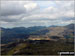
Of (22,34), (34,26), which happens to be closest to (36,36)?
(34,26)

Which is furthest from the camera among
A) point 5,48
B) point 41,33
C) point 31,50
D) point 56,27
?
point 56,27

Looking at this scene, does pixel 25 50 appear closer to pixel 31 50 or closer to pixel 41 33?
pixel 31 50

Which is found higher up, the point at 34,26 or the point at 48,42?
the point at 34,26

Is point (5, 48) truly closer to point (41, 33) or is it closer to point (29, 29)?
point (29, 29)

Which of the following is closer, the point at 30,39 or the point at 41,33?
the point at 30,39

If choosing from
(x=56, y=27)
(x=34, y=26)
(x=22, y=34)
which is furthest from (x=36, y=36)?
(x=56, y=27)

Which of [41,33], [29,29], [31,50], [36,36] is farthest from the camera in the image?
[41,33]

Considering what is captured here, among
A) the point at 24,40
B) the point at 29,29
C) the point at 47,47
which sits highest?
the point at 29,29

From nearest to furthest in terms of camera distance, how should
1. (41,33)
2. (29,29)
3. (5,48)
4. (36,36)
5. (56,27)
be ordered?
(5,48) → (29,29) → (36,36) → (41,33) → (56,27)

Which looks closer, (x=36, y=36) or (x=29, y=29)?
(x=29, y=29)
